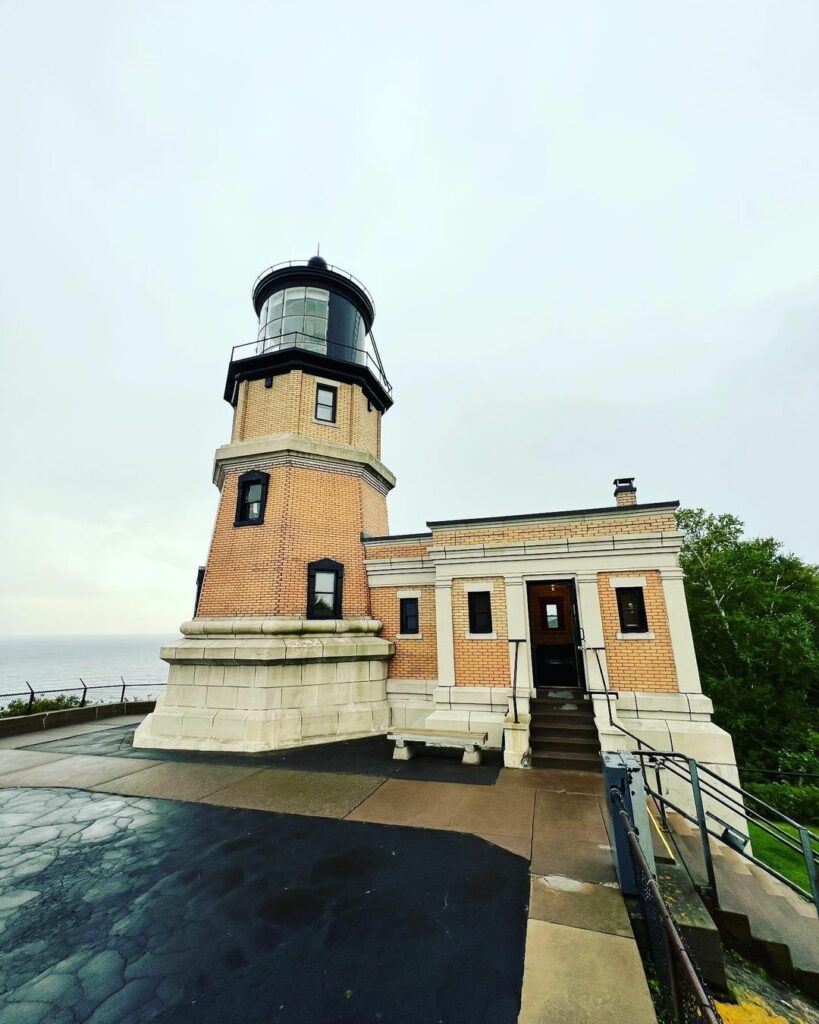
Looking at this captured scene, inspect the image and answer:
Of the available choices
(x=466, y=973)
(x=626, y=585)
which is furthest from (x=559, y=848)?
(x=626, y=585)

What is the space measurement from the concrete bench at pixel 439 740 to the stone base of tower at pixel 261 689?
2.36 metres

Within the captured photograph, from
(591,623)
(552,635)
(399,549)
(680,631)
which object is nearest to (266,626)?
(399,549)

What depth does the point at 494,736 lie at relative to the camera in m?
10.1

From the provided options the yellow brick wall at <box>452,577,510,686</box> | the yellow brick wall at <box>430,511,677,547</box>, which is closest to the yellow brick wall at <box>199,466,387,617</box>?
the yellow brick wall at <box>430,511,677,547</box>

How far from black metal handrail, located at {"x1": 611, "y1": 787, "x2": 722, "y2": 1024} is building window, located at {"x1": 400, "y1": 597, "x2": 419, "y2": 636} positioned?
8686 mm

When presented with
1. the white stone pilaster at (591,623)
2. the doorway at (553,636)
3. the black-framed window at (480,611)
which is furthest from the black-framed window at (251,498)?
the white stone pilaster at (591,623)

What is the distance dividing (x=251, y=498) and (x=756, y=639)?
22.0 m

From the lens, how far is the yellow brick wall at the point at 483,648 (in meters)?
10.9

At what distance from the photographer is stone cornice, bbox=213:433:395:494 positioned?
13.0m

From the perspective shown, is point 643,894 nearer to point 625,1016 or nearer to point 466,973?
point 625,1016

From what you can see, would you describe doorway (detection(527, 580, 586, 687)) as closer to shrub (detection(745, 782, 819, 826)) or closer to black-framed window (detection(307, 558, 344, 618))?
black-framed window (detection(307, 558, 344, 618))

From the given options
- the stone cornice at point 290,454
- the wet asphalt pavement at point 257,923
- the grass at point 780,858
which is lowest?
the grass at point 780,858

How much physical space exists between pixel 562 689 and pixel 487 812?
5030 millimetres

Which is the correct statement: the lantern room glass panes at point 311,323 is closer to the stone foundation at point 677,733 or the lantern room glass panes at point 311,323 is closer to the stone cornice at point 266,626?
the stone cornice at point 266,626
